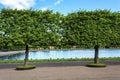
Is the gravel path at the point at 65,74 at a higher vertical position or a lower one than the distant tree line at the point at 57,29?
A: lower

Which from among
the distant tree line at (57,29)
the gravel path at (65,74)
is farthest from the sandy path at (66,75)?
the distant tree line at (57,29)

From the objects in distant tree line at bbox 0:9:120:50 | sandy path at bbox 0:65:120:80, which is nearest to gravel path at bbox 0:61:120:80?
sandy path at bbox 0:65:120:80

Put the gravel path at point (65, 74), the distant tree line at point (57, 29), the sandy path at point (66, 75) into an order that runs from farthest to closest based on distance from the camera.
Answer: the distant tree line at point (57, 29) → the gravel path at point (65, 74) → the sandy path at point (66, 75)

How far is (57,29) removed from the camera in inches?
843

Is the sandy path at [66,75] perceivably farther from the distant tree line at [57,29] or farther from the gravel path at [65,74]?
the distant tree line at [57,29]

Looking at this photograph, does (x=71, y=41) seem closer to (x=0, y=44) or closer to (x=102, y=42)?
(x=102, y=42)

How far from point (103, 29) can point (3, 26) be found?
998 centimetres

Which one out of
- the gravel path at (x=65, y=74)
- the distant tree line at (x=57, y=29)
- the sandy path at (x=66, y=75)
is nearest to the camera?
the sandy path at (x=66, y=75)

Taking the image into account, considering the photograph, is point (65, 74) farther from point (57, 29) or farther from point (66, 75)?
point (57, 29)

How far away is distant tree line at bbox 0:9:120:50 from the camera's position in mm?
20453

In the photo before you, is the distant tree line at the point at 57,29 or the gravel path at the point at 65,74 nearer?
the gravel path at the point at 65,74

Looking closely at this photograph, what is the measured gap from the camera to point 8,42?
20.2m

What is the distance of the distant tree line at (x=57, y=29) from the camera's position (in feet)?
67.1

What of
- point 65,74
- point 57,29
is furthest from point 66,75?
point 57,29
